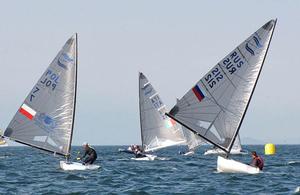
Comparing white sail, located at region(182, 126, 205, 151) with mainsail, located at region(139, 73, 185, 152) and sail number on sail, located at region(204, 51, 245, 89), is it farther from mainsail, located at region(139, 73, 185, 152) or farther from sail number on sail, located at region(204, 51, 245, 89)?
sail number on sail, located at region(204, 51, 245, 89)

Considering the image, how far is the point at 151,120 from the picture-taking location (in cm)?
6300

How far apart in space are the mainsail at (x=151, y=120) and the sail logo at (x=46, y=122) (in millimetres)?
23153

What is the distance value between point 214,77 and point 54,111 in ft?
31.1

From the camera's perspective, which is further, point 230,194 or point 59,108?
point 59,108

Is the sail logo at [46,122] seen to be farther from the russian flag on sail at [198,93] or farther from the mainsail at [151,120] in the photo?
the mainsail at [151,120]

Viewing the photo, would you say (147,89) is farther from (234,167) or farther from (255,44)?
(234,167)

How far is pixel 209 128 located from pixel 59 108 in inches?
343

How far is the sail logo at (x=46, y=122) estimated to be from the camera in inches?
1549

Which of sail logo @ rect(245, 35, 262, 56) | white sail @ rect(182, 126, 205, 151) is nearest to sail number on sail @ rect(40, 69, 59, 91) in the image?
sail logo @ rect(245, 35, 262, 56)

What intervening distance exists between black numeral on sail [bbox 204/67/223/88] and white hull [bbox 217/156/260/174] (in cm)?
425

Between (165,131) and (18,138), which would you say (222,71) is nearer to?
(18,138)

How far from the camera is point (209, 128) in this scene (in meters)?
37.7

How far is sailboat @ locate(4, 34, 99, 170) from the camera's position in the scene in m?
39.0

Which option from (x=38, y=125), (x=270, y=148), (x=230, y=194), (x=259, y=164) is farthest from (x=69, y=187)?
Answer: (x=270, y=148)
